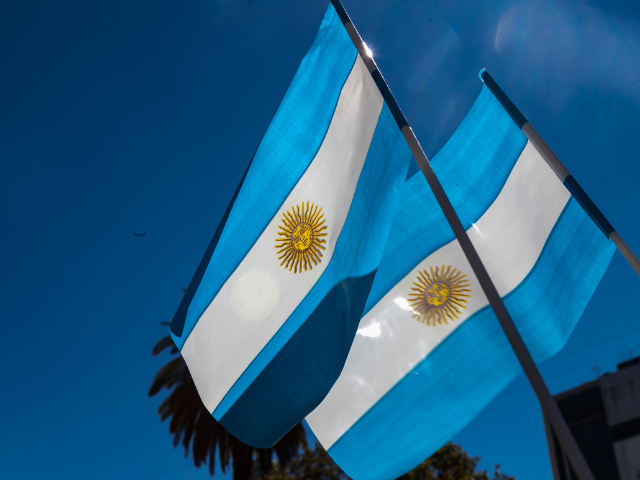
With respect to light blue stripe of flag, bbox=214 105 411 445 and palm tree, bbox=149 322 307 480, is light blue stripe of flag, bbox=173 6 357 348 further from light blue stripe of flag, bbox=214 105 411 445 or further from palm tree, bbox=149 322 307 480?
palm tree, bbox=149 322 307 480

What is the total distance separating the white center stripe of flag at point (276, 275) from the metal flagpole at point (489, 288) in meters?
0.24

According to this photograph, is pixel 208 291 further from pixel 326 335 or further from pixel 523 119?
pixel 523 119

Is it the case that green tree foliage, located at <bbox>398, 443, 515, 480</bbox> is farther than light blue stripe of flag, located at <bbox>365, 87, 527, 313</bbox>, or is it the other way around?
green tree foliage, located at <bbox>398, 443, 515, 480</bbox>

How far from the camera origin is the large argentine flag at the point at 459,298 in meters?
4.53

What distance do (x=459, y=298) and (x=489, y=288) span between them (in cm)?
164

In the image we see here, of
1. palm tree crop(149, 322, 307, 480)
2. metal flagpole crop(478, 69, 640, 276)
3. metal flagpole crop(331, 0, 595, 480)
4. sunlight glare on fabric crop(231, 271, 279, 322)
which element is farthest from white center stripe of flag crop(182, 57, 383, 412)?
palm tree crop(149, 322, 307, 480)

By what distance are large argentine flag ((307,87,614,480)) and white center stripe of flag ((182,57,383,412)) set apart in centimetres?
72

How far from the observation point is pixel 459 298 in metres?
4.71

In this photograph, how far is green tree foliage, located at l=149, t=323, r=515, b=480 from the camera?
18575mm

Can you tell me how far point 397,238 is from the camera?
16.5ft

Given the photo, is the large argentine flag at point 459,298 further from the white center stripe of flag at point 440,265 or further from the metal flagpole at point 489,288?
the metal flagpole at point 489,288

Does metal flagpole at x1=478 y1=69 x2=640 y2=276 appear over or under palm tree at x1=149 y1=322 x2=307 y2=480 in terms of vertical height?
under

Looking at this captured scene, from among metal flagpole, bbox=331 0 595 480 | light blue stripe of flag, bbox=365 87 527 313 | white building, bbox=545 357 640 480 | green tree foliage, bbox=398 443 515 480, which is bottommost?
metal flagpole, bbox=331 0 595 480

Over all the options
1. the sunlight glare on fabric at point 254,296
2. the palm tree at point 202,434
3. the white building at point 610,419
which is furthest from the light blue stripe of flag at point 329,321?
the white building at point 610,419
